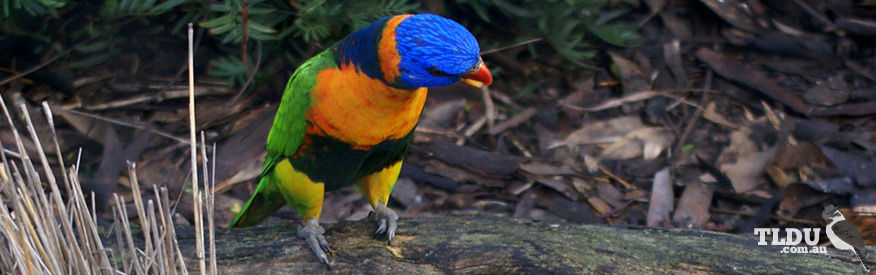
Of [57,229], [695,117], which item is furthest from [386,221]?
[695,117]

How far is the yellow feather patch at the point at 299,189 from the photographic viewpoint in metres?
2.55

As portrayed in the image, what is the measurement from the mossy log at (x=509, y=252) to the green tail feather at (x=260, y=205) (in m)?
0.24

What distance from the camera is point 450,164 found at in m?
3.56

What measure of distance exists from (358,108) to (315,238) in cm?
49

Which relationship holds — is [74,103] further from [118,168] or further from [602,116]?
[602,116]

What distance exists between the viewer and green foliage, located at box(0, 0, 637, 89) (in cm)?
325

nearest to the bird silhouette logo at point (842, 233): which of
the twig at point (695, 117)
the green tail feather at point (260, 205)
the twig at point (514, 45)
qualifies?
the twig at point (695, 117)

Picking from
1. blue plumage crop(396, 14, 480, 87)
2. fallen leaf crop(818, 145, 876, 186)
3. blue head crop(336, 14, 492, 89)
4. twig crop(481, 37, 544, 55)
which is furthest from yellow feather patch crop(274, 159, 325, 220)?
fallen leaf crop(818, 145, 876, 186)

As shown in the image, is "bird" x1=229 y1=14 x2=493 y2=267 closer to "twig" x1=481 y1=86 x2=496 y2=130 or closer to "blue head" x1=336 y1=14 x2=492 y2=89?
"blue head" x1=336 y1=14 x2=492 y2=89

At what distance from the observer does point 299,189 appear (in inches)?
101

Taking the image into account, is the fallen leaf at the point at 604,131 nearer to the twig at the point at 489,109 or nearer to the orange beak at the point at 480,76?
the twig at the point at 489,109

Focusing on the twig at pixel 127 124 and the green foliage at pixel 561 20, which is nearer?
the twig at pixel 127 124

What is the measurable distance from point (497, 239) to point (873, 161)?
7.04ft

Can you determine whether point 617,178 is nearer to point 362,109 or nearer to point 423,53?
point 362,109
